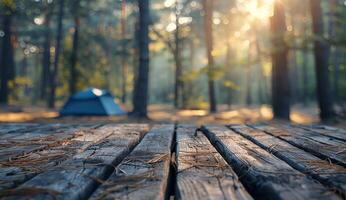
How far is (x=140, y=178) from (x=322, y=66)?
1139 cm

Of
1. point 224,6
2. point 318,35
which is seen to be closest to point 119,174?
point 318,35

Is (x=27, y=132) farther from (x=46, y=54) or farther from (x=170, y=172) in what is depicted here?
(x=46, y=54)

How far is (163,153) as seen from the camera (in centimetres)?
241

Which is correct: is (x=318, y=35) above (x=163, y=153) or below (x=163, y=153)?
above

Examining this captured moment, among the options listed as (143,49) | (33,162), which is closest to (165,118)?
(143,49)

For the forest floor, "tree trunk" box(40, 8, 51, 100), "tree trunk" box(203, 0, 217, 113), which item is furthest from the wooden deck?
"tree trunk" box(40, 8, 51, 100)

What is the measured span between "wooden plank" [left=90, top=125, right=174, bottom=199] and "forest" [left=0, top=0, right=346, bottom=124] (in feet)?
18.6

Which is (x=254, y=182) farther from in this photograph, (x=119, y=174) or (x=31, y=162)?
(x=31, y=162)

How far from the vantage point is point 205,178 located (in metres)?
1.70

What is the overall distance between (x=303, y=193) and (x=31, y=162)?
1538mm

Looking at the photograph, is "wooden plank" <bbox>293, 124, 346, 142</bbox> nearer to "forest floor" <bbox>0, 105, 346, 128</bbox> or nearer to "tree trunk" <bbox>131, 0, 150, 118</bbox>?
"forest floor" <bbox>0, 105, 346, 128</bbox>

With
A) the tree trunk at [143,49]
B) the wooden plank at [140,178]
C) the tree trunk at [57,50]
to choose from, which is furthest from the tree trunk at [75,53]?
the wooden plank at [140,178]

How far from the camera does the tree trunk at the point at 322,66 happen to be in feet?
38.4

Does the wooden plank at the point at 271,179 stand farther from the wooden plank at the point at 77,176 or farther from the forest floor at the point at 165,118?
the forest floor at the point at 165,118
